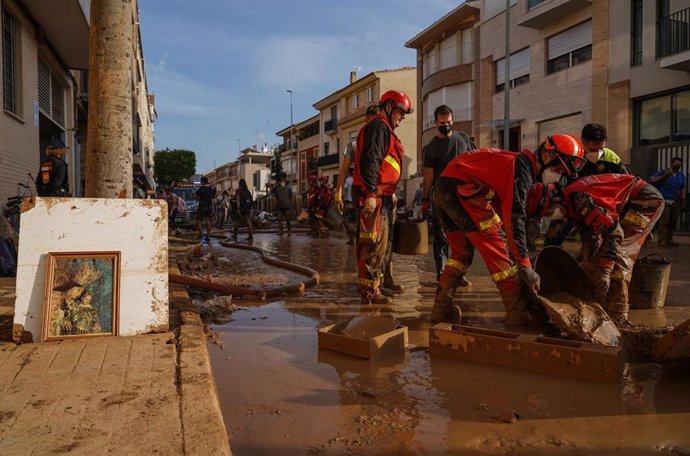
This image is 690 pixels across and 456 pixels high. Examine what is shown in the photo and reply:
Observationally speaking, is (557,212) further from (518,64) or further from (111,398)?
(518,64)

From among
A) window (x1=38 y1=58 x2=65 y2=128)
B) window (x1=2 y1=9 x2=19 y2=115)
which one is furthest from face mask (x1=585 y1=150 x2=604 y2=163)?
window (x1=38 y1=58 x2=65 y2=128)

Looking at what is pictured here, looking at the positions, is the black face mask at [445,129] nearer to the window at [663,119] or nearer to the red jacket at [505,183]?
the red jacket at [505,183]

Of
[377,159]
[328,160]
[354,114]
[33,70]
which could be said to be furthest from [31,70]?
[328,160]

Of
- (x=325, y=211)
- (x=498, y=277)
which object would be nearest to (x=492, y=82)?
(x=325, y=211)

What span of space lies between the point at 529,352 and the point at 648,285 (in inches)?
95.3

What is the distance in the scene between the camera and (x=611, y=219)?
425 centimetres

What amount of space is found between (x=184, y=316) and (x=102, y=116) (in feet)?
5.46

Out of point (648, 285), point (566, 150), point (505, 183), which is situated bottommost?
point (648, 285)

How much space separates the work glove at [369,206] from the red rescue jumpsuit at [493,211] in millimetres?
544

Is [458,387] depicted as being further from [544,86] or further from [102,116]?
[544,86]

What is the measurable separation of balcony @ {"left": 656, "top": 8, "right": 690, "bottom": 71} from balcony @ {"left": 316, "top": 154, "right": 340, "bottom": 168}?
108 ft

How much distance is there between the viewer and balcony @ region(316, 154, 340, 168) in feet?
155

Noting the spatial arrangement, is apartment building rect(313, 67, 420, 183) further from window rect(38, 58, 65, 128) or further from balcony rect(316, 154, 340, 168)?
window rect(38, 58, 65, 128)

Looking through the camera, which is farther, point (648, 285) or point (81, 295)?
point (648, 285)
